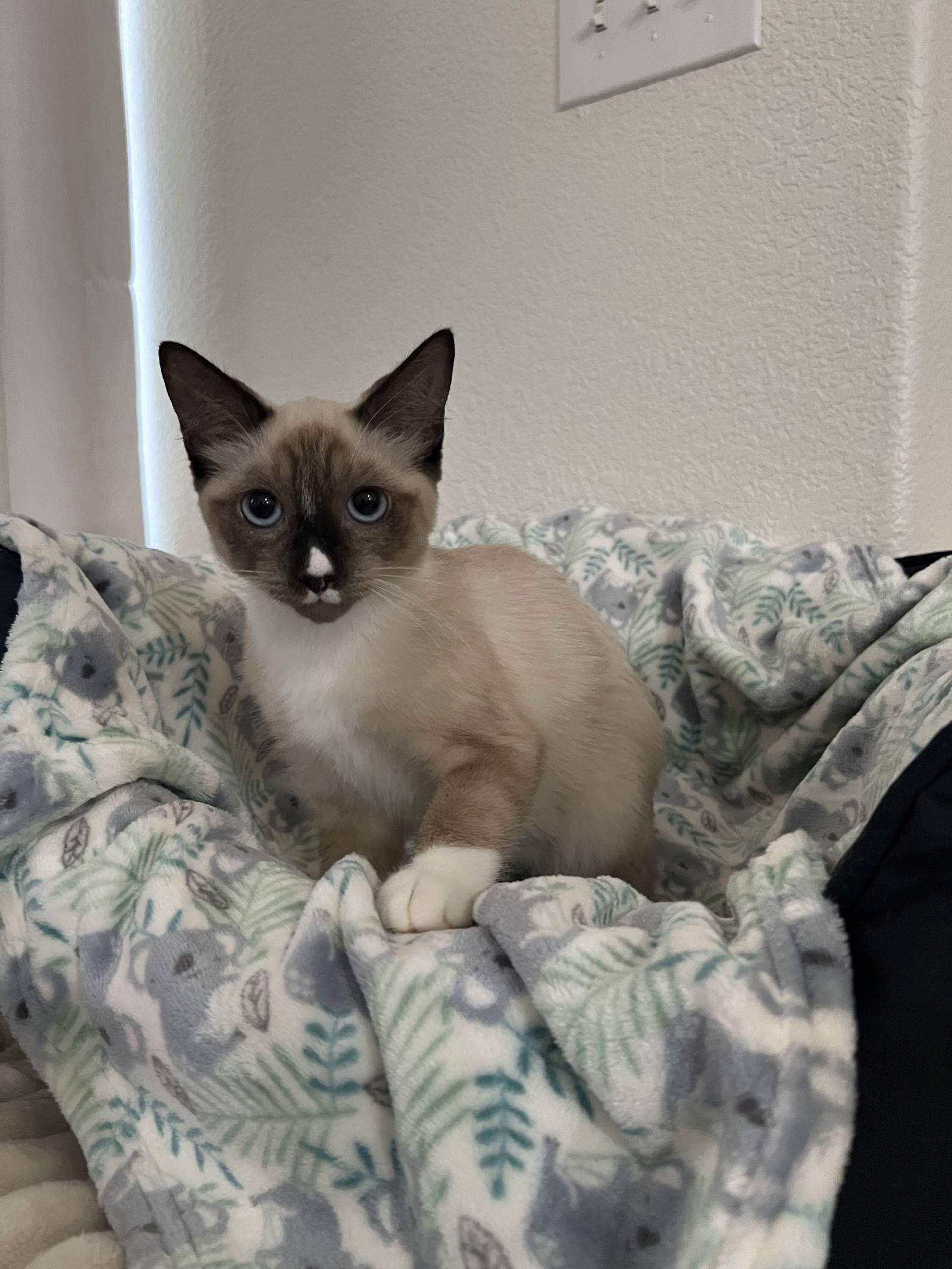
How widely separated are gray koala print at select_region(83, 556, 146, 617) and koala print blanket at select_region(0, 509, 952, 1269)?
2.1 inches

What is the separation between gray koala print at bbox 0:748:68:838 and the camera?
28.4 inches

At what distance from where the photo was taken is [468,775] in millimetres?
866

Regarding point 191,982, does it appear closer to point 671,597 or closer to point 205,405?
point 205,405

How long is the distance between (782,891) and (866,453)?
2.84ft

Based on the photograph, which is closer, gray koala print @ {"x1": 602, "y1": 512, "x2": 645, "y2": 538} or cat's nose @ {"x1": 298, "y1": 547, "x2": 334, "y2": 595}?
cat's nose @ {"x1": 298, "y1": 547, "x2": 334, "y2": 595}

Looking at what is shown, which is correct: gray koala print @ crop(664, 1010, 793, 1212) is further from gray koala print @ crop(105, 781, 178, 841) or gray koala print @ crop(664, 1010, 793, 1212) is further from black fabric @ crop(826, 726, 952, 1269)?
gray koala print @ crop(105, 781, 178, 841)

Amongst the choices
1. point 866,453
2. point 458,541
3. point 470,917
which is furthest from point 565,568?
point 470,917

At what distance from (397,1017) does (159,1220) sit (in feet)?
0.87

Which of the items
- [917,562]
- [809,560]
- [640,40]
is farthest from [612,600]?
[640,40]

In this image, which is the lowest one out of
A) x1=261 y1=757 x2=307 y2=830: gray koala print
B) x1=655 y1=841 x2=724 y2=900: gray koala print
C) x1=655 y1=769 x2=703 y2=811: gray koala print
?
x1=655 y1=841 x2=724 y2=900: gray koala print

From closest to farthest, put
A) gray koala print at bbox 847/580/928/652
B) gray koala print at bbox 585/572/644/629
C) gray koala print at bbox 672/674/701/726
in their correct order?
gray koala print at bbox 847/580/928/652
gray koala print at bbox 672/674/701/726
gray koala print at bbox 585/572/644/629

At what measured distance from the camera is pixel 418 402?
3.05 ft

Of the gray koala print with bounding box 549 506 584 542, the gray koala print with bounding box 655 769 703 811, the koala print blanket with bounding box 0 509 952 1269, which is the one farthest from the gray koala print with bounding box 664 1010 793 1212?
the gray koala print with bounding box 549 506 584 542

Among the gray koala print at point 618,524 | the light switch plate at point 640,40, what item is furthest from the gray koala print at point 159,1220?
the light switch plate at point 640,40
